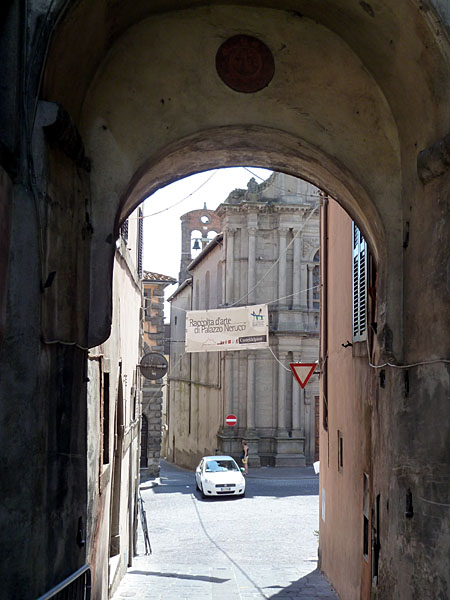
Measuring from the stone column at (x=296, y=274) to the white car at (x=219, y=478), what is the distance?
9.39 m

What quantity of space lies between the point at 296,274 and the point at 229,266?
290 centimetres

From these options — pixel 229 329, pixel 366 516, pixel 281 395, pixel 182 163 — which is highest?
pixel 182 163

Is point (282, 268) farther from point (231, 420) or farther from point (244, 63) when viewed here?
point (244, 63)

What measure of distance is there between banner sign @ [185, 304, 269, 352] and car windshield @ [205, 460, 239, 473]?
142 inches

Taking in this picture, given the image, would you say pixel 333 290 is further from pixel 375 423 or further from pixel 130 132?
pixel 130 132

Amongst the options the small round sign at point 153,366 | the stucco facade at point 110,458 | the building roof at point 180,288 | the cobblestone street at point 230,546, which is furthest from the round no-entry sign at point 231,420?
the stucco facade at point 110,458

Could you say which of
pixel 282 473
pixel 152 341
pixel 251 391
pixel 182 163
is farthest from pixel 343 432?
pixel 251 391

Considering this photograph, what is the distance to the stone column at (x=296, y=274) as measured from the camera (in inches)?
1158

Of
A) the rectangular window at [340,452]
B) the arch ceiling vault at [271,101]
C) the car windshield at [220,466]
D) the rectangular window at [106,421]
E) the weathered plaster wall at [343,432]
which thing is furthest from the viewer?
the car windshield at [220,466]

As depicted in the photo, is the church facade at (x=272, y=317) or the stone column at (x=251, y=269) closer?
the church facade at (x=272, y=317)

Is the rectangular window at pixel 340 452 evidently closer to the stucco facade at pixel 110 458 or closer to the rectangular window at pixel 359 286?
the rectangular window at pixel 359 286

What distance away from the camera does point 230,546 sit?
1418 cm

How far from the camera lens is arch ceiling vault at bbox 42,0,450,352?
5.20 m

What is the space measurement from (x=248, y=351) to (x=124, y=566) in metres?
18.0
